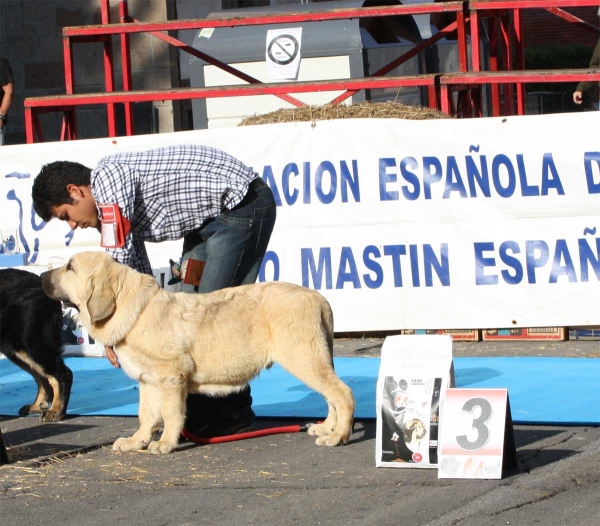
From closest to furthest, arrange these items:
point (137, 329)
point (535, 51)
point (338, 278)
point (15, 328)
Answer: point (137, 329) → point (15, 328) → point (338, 278) → point (535, 51)

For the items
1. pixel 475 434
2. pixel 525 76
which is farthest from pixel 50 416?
pixel 525 76

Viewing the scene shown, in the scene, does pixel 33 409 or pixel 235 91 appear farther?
pixel 235 91

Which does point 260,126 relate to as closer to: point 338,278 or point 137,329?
point 338,278

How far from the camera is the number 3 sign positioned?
4695 mm

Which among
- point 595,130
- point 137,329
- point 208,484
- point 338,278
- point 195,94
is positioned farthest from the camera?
point 195,94

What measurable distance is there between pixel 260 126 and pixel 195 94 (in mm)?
1058

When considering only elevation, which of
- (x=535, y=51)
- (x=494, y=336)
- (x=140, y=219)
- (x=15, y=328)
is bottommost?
(x=494, y=336)

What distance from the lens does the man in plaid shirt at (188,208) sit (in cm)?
555

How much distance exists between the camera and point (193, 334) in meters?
5.57

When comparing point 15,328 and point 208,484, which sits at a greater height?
point 15,328

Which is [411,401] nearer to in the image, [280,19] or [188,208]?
[188,208]

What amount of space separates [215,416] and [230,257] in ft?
3.03

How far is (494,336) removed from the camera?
8961 millimetres

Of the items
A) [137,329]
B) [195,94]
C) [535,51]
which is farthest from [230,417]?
[535,51]
